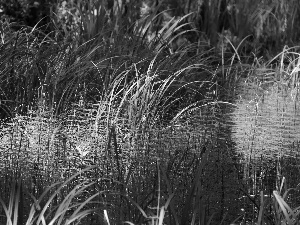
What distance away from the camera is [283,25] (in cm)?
Answer: 668

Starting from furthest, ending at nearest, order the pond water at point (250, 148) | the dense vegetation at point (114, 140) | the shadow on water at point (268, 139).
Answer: the shadow on water at point (268, 139) → the pond water at point (250, 148) → the dense vegetation at point (114, 140)

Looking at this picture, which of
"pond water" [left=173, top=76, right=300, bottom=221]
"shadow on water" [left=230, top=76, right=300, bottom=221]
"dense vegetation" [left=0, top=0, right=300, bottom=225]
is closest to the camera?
"dense vegetation" [left=0, top=0, right=300, bottom=225]

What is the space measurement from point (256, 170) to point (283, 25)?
144 inches

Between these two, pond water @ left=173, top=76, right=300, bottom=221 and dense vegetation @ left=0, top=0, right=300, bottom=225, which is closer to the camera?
dense vegetation @ left=0, top=0, right=300, bottom=225

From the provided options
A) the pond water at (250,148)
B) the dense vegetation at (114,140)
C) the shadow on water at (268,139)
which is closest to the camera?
the dense vegetation at (114,140)

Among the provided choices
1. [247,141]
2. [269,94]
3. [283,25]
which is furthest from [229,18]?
[247,141]

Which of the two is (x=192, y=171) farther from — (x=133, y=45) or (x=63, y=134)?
(x=133, y=45)

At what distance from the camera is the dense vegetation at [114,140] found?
8.63ft

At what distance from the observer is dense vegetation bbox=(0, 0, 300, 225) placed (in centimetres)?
263

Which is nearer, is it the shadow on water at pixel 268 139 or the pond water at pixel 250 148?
the pond water at pixel 250 148

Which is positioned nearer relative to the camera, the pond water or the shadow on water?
the pond water

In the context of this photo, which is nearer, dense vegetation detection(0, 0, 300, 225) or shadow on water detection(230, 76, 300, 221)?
dense vegetation detection(0, 0, 300, 225)

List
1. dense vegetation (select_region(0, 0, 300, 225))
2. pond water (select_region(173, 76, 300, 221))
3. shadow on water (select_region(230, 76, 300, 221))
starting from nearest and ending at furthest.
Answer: dense vegetation (select_region(0, 0, 300, 225)), pond water (select_region(173, 76, 300, 221)), shadow on water (select_region(230, 76, 300, 221))

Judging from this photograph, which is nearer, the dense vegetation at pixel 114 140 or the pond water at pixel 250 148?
the dense vegetation at pixel 114 140
